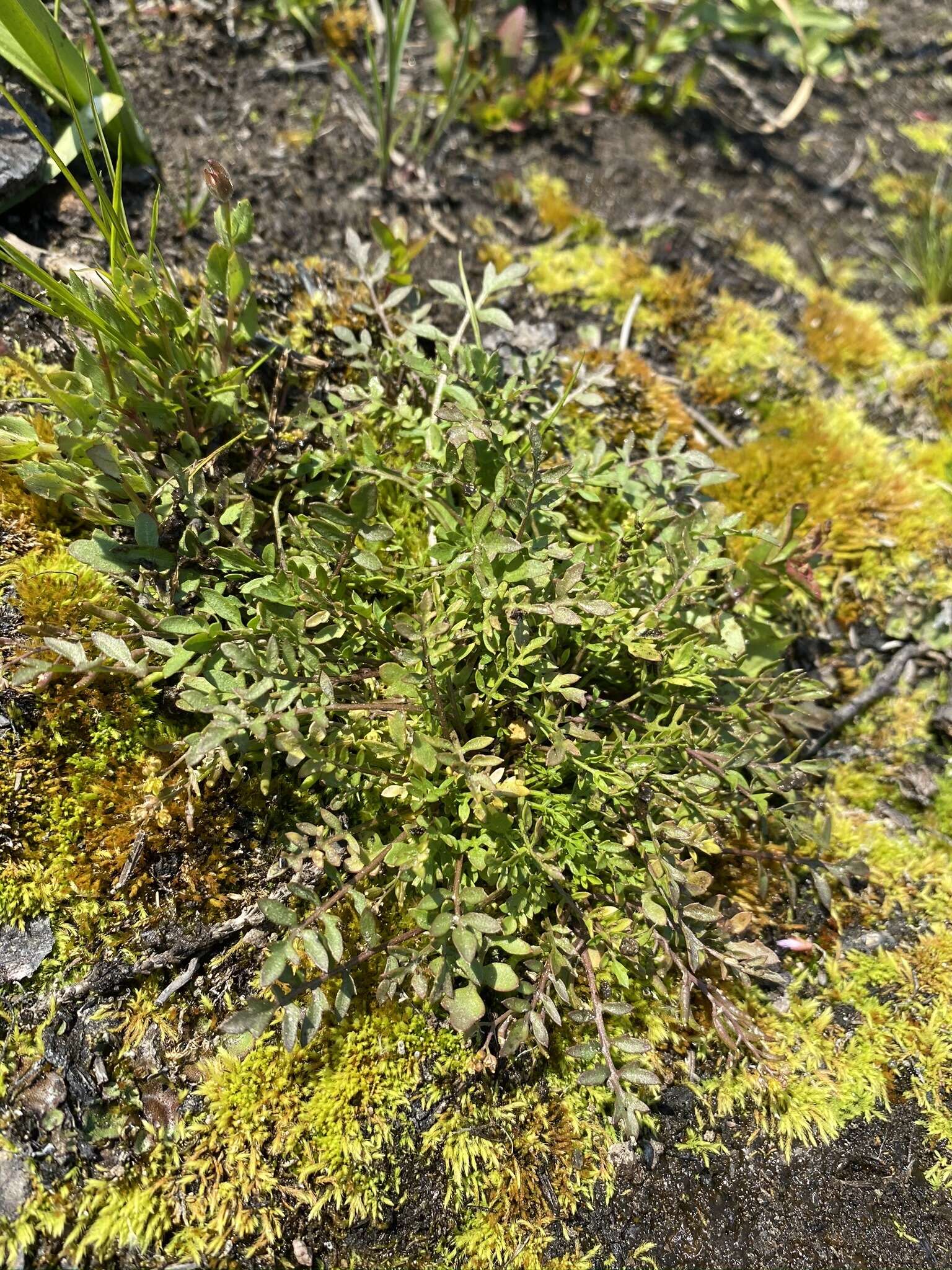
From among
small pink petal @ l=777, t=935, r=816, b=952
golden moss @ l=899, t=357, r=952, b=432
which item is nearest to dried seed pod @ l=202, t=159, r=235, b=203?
small pink petal @ l=777, t=935, r=816, b=952

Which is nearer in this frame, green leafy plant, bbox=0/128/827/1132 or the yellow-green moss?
green leafy plant, bbox=0/128/827/1132

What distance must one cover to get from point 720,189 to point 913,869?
3.87m

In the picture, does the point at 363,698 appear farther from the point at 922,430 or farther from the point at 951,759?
the point at 922,430

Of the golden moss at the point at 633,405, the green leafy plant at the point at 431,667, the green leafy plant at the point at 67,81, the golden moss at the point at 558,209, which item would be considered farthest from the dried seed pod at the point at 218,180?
the golden moss at the point at 558,209

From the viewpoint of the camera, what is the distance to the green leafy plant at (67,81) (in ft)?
8.25

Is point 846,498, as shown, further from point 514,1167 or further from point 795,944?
point 514,1167

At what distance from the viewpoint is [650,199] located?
429cm

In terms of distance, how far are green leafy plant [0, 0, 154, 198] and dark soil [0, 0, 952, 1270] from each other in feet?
0.53

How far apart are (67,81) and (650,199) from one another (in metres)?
2.95

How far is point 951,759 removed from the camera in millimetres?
3229

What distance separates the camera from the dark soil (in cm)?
232

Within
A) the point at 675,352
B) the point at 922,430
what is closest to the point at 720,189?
the point at 675,352

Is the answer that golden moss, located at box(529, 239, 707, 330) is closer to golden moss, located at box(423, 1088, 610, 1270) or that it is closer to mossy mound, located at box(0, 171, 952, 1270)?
mossy mound, located at box(0, 171, 952, 1270)

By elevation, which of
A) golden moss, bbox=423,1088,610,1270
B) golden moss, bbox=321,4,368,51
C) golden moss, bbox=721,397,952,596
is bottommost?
golden moss, bbox=423,1088,610,1270
